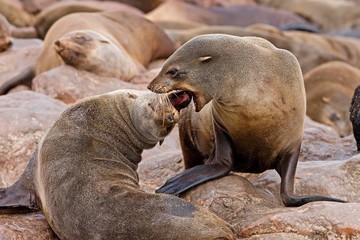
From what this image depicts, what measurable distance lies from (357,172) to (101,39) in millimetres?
4767

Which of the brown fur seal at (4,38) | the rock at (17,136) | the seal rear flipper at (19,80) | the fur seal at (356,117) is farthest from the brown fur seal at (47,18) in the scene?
the fur seal at (356,117)

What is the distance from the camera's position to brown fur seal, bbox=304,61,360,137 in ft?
39.9

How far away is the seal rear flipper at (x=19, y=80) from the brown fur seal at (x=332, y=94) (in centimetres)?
382

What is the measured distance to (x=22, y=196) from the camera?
210 inches

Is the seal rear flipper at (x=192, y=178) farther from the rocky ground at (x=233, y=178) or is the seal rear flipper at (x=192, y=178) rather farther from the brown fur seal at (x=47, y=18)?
the brown fur seal at (x=47, y=18)

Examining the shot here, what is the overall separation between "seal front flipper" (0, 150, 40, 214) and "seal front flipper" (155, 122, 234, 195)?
71cm

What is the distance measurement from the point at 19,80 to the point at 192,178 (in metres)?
5.39

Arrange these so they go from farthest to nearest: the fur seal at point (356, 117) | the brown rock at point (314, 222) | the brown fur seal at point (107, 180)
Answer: the fur seal at point (356, 117) → the brown rock at point (314, 222) → the brown fur seal at point (107, 180)

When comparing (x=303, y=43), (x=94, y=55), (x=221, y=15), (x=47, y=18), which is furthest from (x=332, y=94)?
(x=221, y=15)

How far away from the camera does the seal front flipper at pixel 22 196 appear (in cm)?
525

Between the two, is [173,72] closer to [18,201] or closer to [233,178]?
[233,178]

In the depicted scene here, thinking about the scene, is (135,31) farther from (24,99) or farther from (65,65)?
(24,99)

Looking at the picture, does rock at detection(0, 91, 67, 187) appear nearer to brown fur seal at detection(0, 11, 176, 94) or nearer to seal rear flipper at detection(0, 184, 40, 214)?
seal rear flipper at detection(0, 184, 40, 214)

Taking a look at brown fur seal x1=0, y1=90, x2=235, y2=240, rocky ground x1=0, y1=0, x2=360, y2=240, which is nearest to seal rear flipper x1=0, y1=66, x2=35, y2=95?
rocky ground x1=0, y1=0, x2=360, y2=240
